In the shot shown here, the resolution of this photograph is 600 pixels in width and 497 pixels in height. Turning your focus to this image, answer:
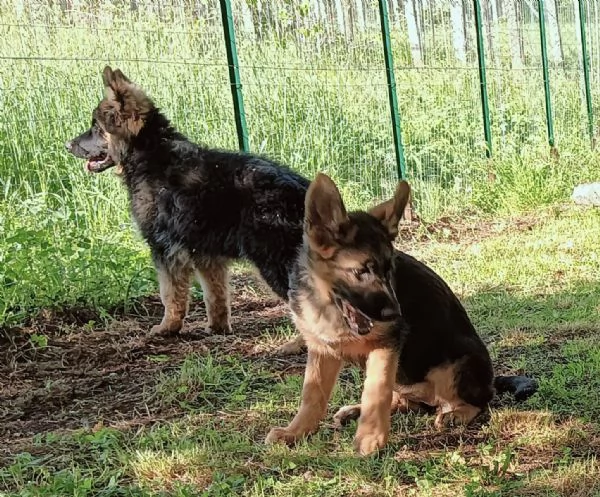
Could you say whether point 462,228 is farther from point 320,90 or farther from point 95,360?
point 95,360

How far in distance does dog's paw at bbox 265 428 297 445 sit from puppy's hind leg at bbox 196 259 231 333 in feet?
8.33

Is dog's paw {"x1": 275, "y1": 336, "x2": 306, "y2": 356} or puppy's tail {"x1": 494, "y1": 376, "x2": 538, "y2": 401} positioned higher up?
puppy's tail {"x1": 494, "y1": 376, "x2": 538, "y2": 401}

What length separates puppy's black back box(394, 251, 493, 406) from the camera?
3723 millimetres

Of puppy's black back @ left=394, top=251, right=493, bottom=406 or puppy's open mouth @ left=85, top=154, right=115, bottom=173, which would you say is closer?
puppy's black back @ left=394, top=251, right=493, bottom=406

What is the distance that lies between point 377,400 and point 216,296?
2.85m

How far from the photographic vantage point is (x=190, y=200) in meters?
5.71

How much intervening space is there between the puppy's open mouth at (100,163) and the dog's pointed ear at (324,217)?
316cm

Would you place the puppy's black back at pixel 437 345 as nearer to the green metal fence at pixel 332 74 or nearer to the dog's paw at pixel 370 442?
the dog's paw at pixel 370 442

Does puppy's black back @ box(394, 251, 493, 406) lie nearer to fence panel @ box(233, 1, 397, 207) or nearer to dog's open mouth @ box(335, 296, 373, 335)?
dog's open mouth @ box(335, 296, 373, 335)

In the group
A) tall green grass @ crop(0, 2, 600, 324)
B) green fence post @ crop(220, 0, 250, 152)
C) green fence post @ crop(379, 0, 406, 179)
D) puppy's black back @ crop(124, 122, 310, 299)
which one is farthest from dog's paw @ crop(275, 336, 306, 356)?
green fence post @ crop(379, 0, 406, 179)

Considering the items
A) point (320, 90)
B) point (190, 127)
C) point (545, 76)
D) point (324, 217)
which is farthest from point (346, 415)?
point (545, 76)

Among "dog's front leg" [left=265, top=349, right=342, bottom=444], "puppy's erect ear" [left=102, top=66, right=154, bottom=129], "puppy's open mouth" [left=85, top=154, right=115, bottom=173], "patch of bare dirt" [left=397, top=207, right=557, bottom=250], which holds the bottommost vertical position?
"patch of bare dirt" [left=397, top=207, right=557, bottom=250]

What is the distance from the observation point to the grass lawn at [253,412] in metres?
3.16

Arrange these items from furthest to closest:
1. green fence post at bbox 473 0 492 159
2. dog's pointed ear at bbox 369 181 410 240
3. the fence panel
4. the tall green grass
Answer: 1. green fence post at bbox 473 0 492 159
2. the fence panel
3. the tall green grass
4. dog's pointed ear at bbox 369 181 410 240
